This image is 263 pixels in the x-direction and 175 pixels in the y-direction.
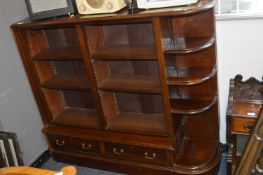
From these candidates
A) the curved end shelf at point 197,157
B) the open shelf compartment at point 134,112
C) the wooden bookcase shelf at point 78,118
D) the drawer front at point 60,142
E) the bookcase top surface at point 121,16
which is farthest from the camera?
the drawer front at point 60,142

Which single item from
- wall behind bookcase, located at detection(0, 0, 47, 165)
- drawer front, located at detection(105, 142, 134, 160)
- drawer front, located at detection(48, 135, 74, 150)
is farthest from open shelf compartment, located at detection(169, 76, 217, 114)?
wall behind bookcase, located at detection(0, 0, 47, 165)

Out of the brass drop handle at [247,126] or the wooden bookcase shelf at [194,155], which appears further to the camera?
the wooden bookcase shelf at [194,155]

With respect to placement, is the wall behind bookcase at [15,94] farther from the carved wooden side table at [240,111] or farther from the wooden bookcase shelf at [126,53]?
the carved wooden side table at [240,111]

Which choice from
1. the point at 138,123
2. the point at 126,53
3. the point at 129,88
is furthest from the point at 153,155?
the point at 126,53

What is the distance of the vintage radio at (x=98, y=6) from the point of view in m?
1.68

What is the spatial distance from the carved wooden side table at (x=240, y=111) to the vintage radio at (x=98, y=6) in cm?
90

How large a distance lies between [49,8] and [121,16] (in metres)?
0.56

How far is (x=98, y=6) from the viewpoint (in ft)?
5.71

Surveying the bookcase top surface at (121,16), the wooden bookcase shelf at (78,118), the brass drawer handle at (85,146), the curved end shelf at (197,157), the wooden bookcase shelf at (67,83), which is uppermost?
the bookcase top surface at (121,16)

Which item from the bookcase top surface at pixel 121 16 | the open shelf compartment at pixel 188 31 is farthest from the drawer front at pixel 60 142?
the open shelf compartment at pixel 188 31

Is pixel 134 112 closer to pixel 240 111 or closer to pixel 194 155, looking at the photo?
pixel 194 155

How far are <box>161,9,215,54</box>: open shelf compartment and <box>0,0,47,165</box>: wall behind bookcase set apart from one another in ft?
3.56

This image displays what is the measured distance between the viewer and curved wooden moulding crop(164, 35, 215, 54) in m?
1.60

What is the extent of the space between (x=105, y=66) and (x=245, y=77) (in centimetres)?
97
